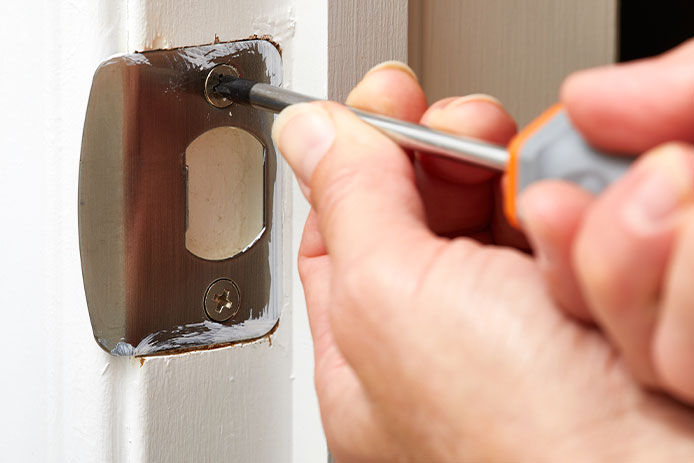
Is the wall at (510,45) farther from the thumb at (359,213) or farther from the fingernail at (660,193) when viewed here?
the fingernail at (660,193)

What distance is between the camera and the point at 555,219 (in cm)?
18

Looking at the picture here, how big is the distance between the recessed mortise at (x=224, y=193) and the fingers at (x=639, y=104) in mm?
195

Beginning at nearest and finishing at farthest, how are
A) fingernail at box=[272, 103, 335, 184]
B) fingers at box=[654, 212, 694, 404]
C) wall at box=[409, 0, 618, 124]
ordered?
fingers at box=[654, 212, 694, 404] < fingernail at box=[272, 103, 335, 184] < wall at box=[409, 0, 618, 124]

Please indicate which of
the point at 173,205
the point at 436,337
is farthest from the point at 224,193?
the point at 436,337

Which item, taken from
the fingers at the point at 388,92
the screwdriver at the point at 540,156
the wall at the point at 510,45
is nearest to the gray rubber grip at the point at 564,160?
the screwdriver at the point at 540,156

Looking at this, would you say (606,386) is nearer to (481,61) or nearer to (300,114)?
(300,114)

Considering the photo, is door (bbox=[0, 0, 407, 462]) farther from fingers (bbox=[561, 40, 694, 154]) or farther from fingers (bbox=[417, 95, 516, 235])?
fingers (bbox=[561, 40, 694, 154])

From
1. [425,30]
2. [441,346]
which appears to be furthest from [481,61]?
[441,346]

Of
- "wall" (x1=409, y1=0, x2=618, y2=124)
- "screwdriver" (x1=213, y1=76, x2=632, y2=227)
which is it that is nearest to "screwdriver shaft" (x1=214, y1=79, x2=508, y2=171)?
"screwdriver" (x1=213, y1=76, x2=632, y2=227)

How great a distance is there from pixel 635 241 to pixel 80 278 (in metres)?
0.25

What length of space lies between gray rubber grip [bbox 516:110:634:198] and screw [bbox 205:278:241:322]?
19cm

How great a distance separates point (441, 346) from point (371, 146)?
0.28 ft

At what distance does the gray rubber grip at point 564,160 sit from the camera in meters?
0.19

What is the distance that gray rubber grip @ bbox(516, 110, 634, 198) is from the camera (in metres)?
0.19
